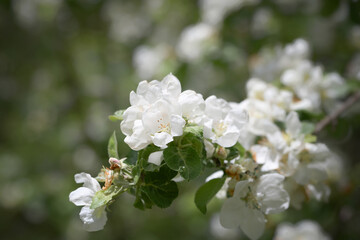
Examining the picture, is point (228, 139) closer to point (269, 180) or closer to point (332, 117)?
point (269, 180)

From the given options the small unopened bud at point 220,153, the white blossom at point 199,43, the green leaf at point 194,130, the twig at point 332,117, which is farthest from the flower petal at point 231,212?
the white blossom at point 199,43

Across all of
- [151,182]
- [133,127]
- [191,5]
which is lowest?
[151,182]

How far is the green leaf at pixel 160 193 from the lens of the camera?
1.06 metres

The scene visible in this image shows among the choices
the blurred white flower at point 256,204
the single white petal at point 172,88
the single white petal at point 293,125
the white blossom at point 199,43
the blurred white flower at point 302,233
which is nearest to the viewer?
the single white petal at point 172,88

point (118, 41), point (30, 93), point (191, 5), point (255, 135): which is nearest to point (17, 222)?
point (30, 93)

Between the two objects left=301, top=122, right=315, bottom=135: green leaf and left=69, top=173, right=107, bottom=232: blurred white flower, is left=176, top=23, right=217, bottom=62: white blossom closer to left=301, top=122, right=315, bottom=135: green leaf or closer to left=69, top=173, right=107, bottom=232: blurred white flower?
left=301, top=122, right=315, bottom=135: green leaf

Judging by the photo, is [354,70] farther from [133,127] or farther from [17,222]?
[17,222]

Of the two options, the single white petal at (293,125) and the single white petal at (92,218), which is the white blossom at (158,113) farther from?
the single white petal at (293,125)

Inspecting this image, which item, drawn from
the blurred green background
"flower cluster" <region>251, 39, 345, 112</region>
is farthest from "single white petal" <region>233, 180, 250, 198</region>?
the blurred green background

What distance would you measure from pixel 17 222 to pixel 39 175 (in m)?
0.75

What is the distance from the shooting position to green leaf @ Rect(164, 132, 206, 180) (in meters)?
1.02

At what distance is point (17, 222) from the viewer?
14.7 ft

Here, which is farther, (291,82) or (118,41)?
(118,41)

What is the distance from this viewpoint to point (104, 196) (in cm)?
104
